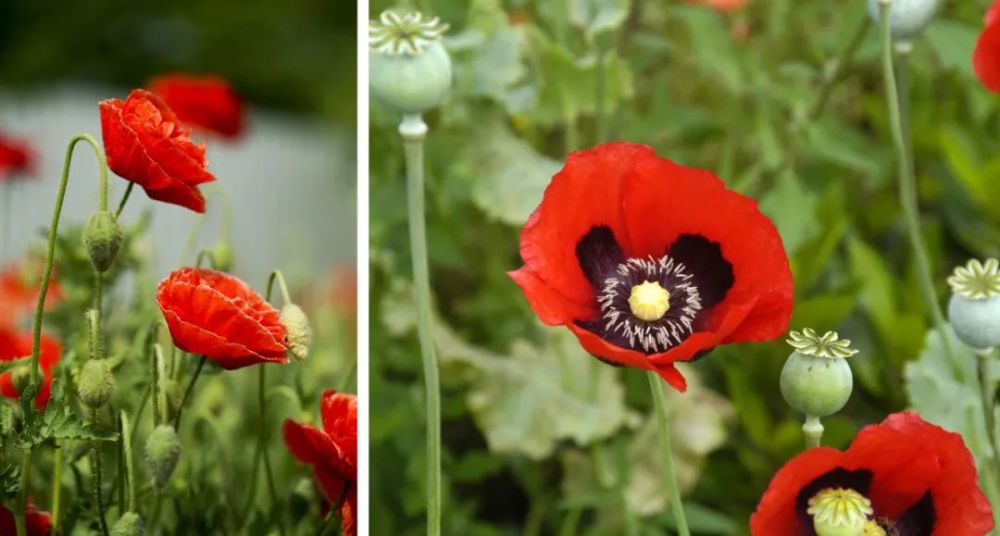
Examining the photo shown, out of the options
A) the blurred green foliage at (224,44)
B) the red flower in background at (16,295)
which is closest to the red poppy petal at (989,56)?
the red flower in background at (16,295)

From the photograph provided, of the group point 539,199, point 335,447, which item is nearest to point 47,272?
point 335,447

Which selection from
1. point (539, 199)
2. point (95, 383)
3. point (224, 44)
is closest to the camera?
point (95, 383)

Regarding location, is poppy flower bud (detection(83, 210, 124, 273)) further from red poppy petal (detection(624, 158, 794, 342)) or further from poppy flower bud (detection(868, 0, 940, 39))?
poppy flower bud (detection(868, 0, 940, 39))

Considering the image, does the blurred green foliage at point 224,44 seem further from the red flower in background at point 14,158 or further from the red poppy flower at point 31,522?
the red poppy flower at point 31,522

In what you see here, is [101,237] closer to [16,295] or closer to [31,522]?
[31,522]

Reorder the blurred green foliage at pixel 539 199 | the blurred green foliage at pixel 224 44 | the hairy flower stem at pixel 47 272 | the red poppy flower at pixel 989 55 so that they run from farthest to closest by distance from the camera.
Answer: the blurred green foliage at pixel 224 44
the blurred green foliage at pixel 539 199
the red poppy flower at pixel 989 55
the hairy flower stem at pixel 47 272

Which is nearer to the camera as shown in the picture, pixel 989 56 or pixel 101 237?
pixel 101 237
